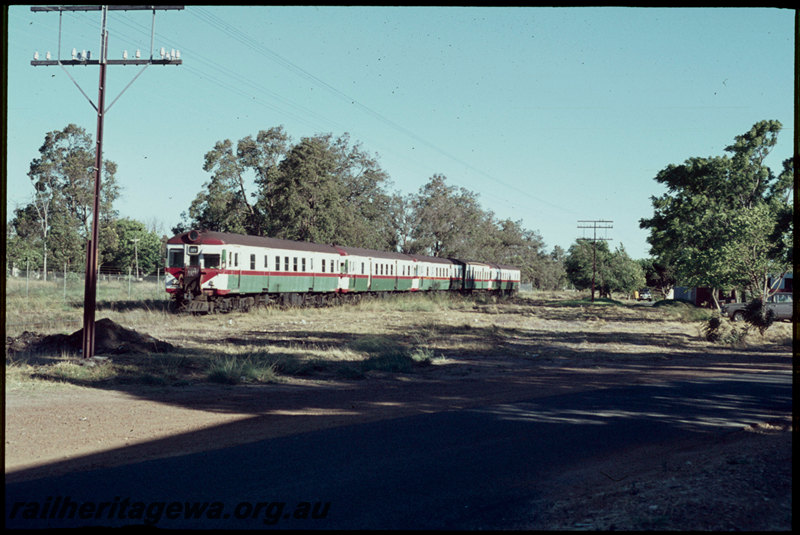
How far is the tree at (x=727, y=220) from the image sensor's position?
1166 inches

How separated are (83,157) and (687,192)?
4427cm

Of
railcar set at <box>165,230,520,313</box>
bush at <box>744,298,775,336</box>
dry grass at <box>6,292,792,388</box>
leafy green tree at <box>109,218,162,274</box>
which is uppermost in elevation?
leafy green tree at <box>109,218,162,274</box>

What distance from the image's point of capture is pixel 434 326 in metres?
28.4

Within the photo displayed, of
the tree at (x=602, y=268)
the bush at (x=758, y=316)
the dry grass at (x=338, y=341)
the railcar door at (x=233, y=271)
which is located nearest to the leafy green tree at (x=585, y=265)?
the tree at (x=602, y=268)

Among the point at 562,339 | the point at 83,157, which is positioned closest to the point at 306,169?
the point at 83,157

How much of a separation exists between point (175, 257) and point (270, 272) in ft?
14.7

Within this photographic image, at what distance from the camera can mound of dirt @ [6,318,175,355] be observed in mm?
16781

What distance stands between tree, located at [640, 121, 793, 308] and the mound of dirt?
21733 mm

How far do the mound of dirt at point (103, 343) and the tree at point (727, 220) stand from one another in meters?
21.7

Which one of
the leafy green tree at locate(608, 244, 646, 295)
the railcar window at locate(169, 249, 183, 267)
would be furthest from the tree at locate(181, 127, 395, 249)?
the leafy green tree at locate(608, 244, 646, 295)

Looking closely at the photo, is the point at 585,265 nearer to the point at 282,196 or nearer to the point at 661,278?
the point at 661,278

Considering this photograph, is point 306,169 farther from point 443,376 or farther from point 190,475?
point 190,475

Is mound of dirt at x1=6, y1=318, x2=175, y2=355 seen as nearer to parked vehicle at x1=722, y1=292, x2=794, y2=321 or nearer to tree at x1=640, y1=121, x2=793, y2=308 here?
tree at x1=640, y1=121, x2=793, y2=308

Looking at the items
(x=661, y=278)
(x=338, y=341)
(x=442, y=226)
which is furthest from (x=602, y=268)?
(x=338, y=341)
